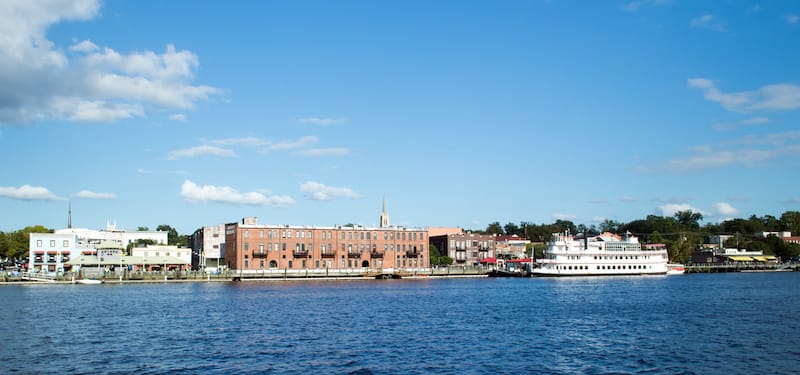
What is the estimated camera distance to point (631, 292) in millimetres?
93125

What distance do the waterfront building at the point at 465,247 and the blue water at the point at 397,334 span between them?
77.0 metres

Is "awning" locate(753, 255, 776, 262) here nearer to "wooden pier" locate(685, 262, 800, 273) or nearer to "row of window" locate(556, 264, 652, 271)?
"wooden pier" locate(685, 262, 800, 273)

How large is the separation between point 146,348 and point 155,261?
94.1 m

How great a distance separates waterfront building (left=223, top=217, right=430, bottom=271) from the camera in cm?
12544

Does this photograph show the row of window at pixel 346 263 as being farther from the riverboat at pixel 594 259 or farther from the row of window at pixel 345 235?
the riverboat at pixel 594 259

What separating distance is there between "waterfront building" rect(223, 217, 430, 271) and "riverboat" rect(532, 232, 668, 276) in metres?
25.7

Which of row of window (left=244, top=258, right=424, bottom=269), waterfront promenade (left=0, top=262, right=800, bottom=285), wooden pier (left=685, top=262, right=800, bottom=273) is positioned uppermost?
row of window (left=244, top=258, right=424, bottom=269)

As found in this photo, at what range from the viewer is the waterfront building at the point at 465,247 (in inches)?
6363

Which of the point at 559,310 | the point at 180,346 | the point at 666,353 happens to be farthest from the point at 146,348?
the point at 559,310

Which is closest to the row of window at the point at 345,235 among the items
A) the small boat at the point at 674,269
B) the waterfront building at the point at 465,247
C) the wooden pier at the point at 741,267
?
the waterfront building at the point at 465,247

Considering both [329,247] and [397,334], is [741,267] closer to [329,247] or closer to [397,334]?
[329,247]

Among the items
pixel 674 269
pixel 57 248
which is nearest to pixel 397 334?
pixel 57 248

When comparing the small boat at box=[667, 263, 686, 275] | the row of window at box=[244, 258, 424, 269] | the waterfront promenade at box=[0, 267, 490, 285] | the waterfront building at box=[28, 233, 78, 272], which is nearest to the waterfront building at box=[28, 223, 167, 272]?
the waterfront building at box=[28, 233, 78, 272]

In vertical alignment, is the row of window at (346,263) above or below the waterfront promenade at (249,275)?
above
